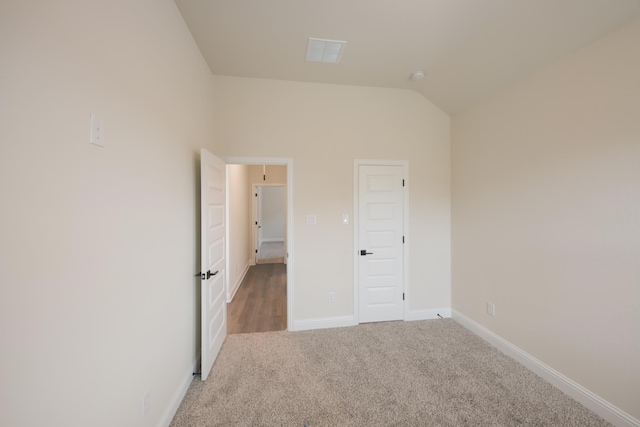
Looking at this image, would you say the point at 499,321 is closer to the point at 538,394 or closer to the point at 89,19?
the point at 538,394

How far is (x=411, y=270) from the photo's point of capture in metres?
3.09

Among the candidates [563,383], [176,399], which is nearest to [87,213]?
[176,399]

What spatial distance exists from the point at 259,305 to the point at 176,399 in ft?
6.24

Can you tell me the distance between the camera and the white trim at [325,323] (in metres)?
2.83

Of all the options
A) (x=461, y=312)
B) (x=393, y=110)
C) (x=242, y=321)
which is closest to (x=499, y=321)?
(x=461, y=312)

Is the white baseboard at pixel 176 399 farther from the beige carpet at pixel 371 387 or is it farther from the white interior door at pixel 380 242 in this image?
the white interior door at pixel 380 242

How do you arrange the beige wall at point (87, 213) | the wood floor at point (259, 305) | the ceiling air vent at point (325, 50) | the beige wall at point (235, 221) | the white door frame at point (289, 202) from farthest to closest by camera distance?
the beige wall at point (235, 221) < the wood floor at point (259, 305) < the white door frame at point (289, 202) < the ceiling air vent at point (325, 50) < the beige wall at point (87, 213)

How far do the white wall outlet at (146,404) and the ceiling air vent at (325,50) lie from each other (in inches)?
115

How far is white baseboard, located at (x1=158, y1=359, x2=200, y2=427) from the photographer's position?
1558mm

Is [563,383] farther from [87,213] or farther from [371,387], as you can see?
[87,213]

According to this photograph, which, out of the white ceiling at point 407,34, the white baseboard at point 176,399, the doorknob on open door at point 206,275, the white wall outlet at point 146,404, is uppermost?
the white ceiling at point 407,34

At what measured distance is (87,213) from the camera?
38.1 inches

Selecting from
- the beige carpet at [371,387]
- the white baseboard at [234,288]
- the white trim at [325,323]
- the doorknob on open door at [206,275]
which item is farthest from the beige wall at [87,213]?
the white baseboard at [234,288]

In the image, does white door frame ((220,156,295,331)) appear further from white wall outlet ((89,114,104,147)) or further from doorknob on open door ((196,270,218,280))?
white wall outlet ((89,114,104,147))
